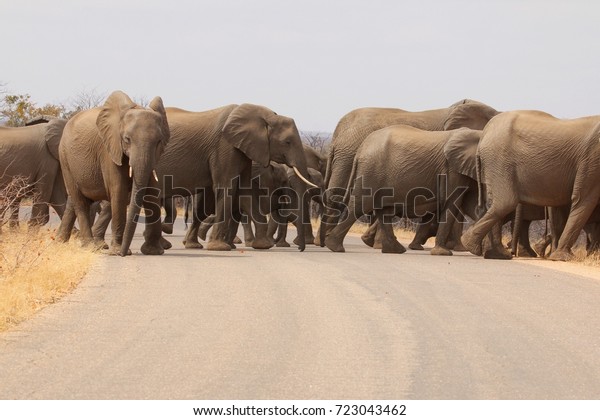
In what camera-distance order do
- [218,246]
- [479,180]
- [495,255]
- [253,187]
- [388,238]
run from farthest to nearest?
[253,187], [388,238], [218,246], [479,180], [495,255]

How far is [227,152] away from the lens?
22.6 m

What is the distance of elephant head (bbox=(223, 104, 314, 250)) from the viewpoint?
22609mm

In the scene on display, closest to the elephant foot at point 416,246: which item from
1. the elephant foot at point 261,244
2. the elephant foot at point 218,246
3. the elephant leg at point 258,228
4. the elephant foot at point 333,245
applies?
the elephant foot at point 333,245

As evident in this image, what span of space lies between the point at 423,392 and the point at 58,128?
18797mm

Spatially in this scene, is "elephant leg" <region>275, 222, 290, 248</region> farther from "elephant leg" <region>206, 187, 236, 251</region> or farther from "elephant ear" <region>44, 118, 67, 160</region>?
"elephant ear" <region>44, 118, 67, 160</region>

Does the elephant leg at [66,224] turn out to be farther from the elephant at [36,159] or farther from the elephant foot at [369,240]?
the elephant foot at [369,240]

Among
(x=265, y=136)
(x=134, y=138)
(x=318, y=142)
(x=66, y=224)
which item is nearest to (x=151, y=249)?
(x=134, y=138)

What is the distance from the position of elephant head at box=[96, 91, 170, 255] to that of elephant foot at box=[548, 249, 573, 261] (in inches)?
238

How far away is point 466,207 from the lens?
74.7 feet

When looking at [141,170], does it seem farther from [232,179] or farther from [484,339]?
[484,339]

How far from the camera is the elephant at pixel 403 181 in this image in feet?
74.0

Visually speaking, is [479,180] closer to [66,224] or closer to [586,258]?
[586,258]

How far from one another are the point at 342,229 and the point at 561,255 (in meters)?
3.96

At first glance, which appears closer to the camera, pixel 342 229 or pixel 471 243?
pixel 471 243
